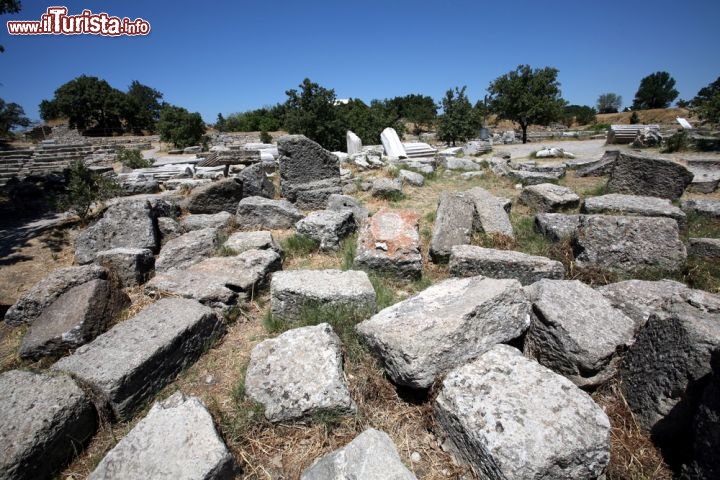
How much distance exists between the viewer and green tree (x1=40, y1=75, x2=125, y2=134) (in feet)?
112

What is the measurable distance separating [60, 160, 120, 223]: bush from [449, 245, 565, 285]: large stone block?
6.52 meters

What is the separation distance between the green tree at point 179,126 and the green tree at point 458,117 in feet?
55.8

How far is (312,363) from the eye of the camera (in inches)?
92.6

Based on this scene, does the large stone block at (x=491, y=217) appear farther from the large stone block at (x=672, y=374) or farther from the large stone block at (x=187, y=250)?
the large stone block at (x=187, y=250)

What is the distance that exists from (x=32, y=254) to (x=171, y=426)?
5266 mm

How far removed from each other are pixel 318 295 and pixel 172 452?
59.5 inches

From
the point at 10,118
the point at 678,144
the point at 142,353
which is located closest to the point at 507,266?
the point at 142,353

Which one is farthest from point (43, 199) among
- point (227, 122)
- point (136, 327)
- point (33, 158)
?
point (227, 122)

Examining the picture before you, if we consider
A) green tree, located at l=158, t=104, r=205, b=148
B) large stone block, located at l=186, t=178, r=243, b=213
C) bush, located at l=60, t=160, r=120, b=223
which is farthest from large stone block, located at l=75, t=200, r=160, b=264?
green tree, located at l=158, t=104, r=205, b=148

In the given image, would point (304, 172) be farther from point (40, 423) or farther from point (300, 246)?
point (40, 423)

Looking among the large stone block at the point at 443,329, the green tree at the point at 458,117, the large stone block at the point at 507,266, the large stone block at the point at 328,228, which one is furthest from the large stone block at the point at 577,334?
the green tree at the point at 458,117

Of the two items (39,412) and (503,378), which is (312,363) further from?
(39,412)

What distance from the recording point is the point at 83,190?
600 cm

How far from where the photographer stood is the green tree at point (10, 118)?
83.7ft
